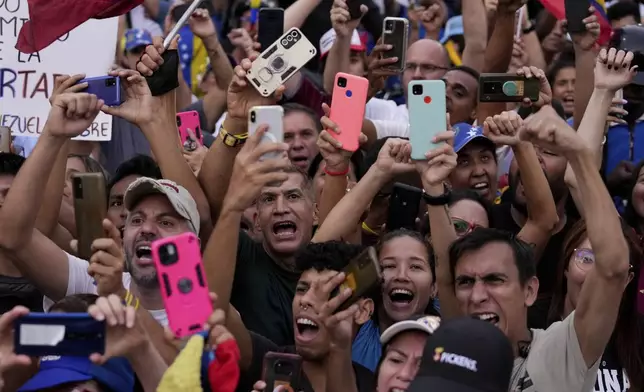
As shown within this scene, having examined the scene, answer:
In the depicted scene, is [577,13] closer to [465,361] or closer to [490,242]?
[490,242]

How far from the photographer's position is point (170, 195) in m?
5.55

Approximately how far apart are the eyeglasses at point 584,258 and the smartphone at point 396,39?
1953 mm

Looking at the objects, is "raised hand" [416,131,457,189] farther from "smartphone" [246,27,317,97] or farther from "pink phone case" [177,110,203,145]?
"pink phone case" [177,110,203,145]

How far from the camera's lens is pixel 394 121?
27.3ft

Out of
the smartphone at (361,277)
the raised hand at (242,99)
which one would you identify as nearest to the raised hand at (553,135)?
the smartphone at (361,277)

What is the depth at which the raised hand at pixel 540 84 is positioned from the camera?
614 centimetres

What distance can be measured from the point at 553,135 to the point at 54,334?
1929 millimetres

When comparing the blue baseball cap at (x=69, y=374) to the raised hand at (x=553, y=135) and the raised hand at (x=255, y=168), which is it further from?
the raised hand at (x=553, y=135)

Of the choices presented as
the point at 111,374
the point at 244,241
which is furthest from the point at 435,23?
the point at 111,374

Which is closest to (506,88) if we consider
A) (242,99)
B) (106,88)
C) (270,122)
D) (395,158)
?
(395,158)

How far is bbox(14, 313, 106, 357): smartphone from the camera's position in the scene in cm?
396

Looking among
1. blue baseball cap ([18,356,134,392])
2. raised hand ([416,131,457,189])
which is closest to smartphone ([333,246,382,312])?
raised hand ([416,131,457,189])

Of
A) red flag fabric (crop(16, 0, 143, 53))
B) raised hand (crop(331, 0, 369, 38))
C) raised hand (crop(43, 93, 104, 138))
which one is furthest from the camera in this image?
raised hand (crop(331, 0, 369, 38))

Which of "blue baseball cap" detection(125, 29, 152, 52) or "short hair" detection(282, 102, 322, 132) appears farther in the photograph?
"blue baseball cap" detection(125, 29, 152, 52)
